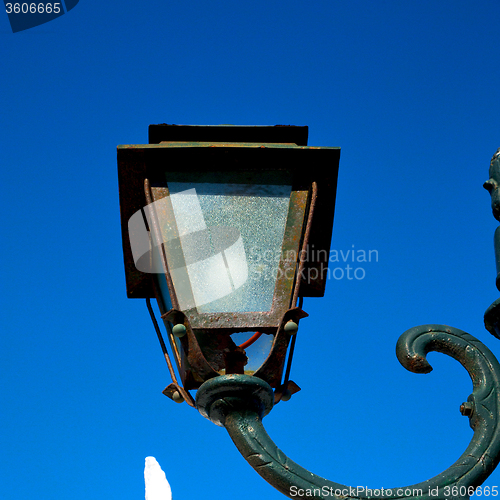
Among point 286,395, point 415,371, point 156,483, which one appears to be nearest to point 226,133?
point 286,395

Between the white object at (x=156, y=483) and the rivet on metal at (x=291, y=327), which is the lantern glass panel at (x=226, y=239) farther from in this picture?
the white object at (x=156, y=483)

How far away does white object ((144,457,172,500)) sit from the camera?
715cm

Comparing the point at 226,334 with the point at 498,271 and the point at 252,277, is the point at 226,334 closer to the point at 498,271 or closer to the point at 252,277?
A: the point at 252,277

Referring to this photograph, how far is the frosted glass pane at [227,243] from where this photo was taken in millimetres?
2371

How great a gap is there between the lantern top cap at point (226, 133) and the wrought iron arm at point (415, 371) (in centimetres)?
103

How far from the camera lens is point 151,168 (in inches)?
104

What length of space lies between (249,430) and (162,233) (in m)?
0.75

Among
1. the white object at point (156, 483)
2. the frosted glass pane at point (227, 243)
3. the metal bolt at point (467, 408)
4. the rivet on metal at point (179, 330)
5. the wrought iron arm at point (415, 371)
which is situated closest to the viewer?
the wrought iron arm at point (415, 371)

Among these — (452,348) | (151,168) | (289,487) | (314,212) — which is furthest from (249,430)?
(151,168)

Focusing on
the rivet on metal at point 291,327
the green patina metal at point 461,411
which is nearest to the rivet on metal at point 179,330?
the green patina metal at point 461,411

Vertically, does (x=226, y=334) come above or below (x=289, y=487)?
above

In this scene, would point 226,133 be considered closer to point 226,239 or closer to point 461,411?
point 226,239

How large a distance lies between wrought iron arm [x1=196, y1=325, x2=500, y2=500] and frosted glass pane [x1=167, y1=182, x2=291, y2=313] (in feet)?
1.00

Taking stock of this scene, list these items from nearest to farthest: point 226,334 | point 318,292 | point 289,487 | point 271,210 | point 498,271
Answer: point 289,487 → point 498,271 → point 226,334 → point 271,210 → point 318,292
